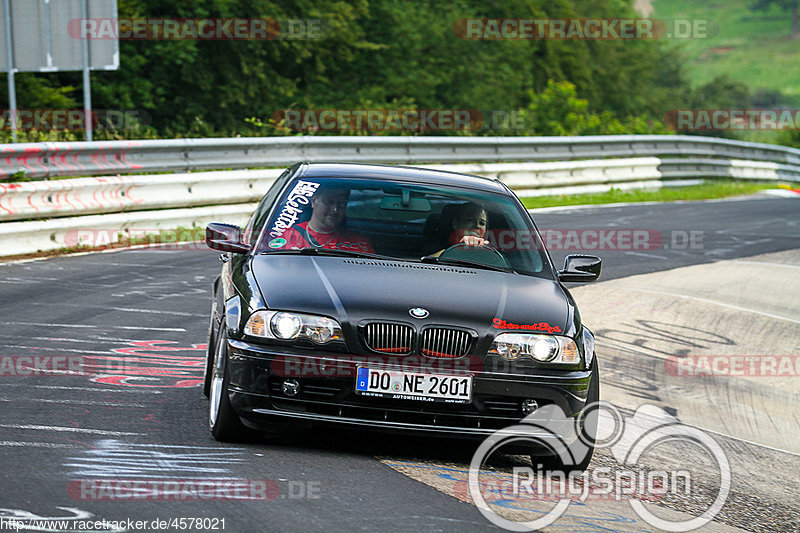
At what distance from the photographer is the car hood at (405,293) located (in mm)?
5543

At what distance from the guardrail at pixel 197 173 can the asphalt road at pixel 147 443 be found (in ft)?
5.51

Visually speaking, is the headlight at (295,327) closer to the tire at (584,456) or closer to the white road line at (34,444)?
the white road line at (34,444)

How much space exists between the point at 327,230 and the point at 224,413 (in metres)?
1.42

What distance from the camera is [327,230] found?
658 cm

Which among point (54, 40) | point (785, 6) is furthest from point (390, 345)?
point (785, 6)

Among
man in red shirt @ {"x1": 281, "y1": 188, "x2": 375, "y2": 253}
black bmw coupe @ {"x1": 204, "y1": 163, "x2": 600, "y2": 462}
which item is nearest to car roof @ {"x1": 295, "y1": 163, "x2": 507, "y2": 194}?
man in red shirt @ {"x1": 281, "y1": 188, "x2": 375, "y2": 253}

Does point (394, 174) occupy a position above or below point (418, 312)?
above

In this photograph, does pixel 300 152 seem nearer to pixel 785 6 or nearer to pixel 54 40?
pixel 54 40

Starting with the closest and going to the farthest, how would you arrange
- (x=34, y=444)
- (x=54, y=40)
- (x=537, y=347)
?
(x=34, y=444)
(x=537, y=347)
(x=54, y=40)

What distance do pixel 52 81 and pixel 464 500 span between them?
92.0 ft

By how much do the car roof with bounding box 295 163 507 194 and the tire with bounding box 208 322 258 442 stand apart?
1.55m

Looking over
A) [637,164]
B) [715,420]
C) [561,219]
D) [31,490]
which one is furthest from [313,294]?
[637,164]

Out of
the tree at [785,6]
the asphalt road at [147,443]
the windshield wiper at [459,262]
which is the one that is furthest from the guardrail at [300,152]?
the tree at [785,6]

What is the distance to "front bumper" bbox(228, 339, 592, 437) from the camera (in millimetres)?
5434
